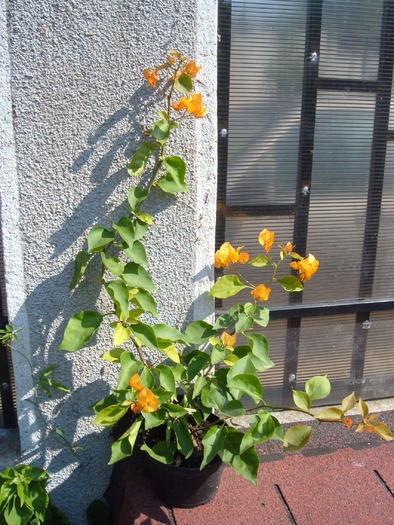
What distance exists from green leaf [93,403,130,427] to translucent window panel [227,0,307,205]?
0.97 m

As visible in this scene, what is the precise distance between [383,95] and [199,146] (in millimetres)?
911

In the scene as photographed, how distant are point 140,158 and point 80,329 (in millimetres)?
628

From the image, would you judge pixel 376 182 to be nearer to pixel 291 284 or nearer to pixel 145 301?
pixel 291 284

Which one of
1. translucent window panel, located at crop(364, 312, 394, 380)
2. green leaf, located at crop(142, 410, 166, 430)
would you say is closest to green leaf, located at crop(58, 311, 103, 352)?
green leaf, located at crop(142, 410, 166, 430)

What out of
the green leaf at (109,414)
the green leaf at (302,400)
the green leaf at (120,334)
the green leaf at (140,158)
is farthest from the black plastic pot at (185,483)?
the green leaf at (140,158)

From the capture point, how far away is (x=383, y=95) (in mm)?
2312

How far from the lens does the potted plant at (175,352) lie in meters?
1.75

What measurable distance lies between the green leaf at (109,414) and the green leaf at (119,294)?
0.32 meters

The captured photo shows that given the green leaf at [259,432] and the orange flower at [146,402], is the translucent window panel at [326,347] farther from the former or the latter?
the orange flower at [146,402]

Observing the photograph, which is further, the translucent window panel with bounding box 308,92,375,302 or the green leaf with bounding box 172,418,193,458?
the translucent window panel with bounding box 308,92,375,302

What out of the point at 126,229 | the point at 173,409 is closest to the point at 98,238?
the point at 126,229

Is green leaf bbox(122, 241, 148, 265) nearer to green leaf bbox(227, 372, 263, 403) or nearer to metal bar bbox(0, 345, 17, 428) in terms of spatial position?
green leaf bbox(227, 372, 263, 403)

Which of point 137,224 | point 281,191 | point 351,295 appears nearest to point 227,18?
point 281,191

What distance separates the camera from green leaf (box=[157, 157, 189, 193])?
6.15 ft
